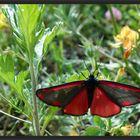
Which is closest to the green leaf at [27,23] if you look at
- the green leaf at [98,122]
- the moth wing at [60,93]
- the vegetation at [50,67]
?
the vegetation at [50,67]

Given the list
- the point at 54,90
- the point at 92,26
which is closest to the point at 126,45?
the point at 54,90

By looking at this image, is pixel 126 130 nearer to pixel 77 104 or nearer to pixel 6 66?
Answer: pixel 77 104

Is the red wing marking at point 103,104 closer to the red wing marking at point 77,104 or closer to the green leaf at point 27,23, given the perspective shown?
the red wing marking at point 77,104

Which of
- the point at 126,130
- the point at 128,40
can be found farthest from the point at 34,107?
the point at 128,40

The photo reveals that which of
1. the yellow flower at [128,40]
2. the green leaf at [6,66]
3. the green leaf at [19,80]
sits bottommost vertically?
the green leaf at [19,80]

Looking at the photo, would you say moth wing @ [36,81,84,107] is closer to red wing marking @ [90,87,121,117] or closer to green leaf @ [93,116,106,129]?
red wing marking @ [90,87,121,117]

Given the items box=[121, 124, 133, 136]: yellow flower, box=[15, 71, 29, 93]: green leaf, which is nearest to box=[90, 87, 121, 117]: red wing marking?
box=[121, 124, 133, 136]: yellow flower
